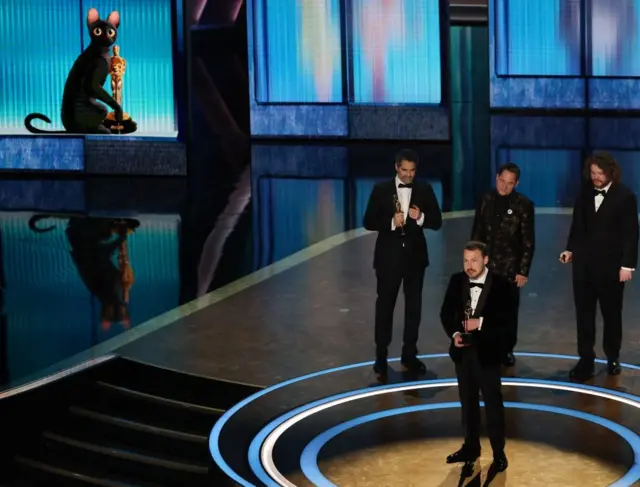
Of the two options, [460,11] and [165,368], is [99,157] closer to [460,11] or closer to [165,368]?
[165,368]

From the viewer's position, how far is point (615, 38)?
19875 millimetres

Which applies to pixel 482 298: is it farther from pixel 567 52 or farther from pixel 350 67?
pixel 567 52

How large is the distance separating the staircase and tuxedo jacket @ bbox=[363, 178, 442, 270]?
1136 mm

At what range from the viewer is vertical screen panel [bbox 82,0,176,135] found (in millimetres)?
16844

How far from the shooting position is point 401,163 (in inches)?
327

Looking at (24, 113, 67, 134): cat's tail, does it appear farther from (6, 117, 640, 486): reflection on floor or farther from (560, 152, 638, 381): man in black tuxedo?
(560, 152, 638, 381): man in black tuxedo

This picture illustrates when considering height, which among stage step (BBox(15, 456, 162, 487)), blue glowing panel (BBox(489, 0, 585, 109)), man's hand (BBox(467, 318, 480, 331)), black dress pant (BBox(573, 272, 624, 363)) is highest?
blue glowing panel (BBox(489, 0, 585, 109))

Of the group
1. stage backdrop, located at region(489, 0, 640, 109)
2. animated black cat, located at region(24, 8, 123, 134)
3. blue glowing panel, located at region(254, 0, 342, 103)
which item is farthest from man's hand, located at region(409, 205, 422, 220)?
stage backdrop, located at region(489, 0, 640, 109)

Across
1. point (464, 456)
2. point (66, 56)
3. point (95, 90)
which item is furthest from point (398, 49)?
point (464, 456)

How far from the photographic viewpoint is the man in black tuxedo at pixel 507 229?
8375 millimetres

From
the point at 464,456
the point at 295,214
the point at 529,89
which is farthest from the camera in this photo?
the point at 529,89

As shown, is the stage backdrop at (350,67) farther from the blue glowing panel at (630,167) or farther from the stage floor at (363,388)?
the stage floor at (363,388)

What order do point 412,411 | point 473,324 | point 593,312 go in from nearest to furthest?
1. point 473,324
2. point 412,411
3. point 593,312

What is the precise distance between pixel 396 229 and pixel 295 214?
6036 millimetres
